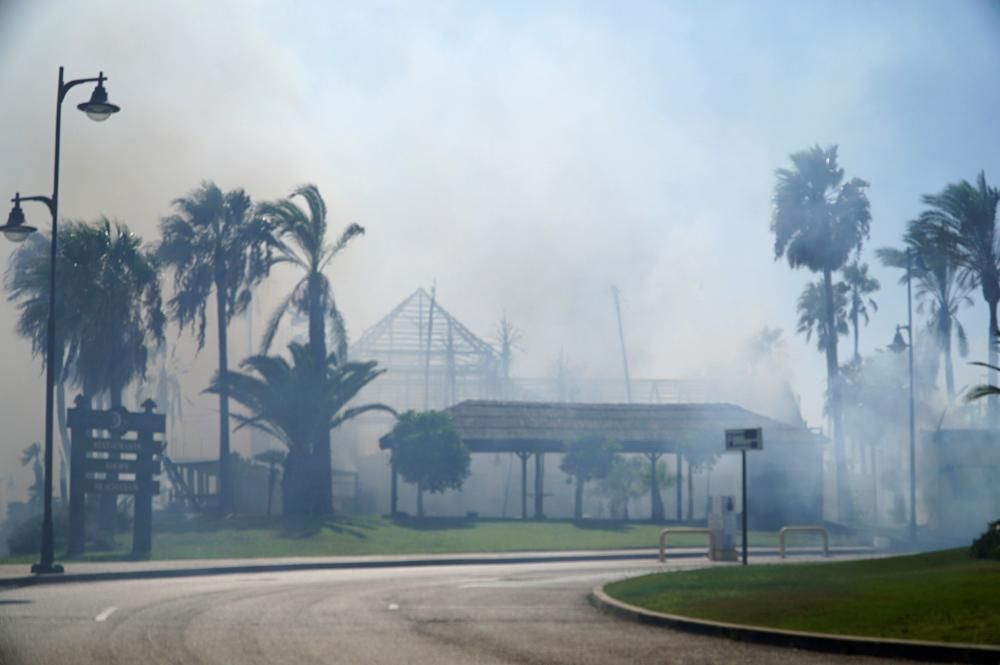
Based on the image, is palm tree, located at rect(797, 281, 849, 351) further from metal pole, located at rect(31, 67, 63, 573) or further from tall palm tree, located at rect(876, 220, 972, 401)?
metal pole, located at rect(31, 67, 63, 573)

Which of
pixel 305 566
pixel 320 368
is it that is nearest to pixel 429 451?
pixel 320 368

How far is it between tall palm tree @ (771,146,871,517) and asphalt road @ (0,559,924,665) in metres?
39.5

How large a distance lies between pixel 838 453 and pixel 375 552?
87.7ft

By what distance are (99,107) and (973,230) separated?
1423 inches

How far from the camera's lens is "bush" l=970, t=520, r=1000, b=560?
18.8 m

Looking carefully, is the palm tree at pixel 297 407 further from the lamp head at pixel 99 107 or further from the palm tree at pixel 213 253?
the lamp head at pixel 99 107

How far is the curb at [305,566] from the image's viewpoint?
25.0m

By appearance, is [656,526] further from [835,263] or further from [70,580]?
[70,580]

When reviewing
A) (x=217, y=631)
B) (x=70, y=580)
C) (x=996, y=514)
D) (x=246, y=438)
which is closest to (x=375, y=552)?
(x=70, y=580)

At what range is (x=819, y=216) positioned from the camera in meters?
60.8

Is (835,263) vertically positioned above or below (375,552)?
above

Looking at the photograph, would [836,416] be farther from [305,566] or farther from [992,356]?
[305,566]

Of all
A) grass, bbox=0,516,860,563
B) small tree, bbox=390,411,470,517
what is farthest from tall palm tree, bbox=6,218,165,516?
small tree, bbox=390,411,470,517

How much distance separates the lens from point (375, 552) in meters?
36.7
